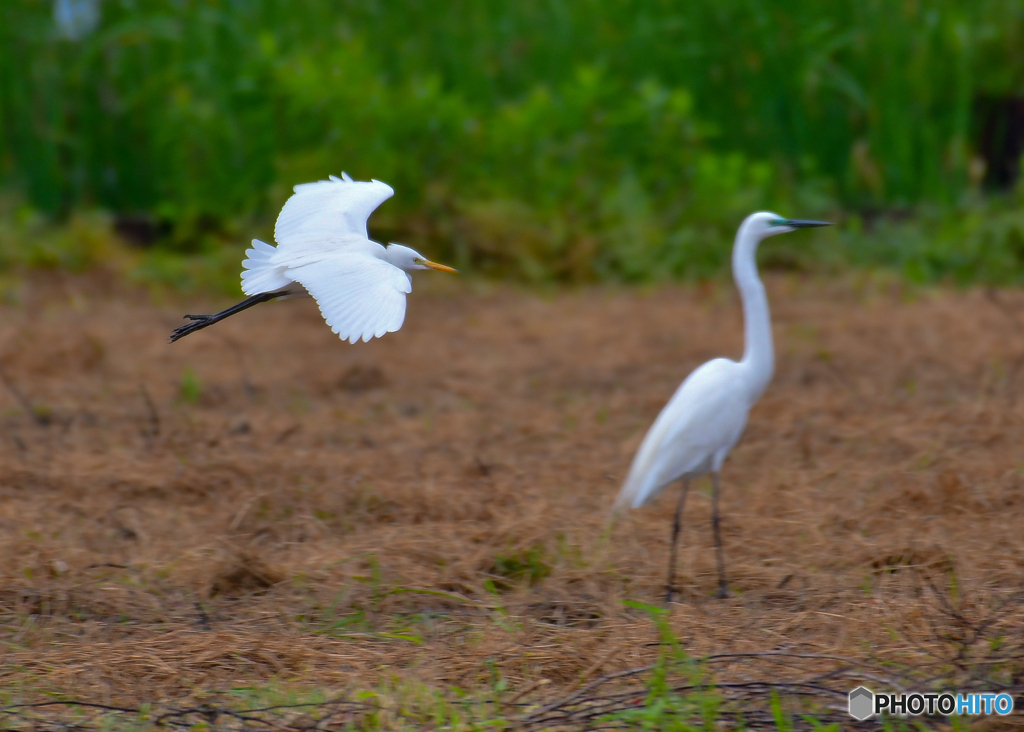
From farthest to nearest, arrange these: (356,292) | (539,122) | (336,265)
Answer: (539,122), (336,265), (356,292)

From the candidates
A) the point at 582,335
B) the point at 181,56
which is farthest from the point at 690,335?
the point at 181,56

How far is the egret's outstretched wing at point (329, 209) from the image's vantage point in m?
3.45

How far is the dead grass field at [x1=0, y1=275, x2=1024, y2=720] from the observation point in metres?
2.67

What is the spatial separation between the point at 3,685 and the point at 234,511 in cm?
123

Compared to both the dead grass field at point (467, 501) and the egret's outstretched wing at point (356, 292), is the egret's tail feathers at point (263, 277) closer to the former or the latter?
the egret's outstretched wing at point (356, 292)

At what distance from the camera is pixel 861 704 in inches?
86.6

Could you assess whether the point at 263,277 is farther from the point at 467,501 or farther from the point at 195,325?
the point at 467,501

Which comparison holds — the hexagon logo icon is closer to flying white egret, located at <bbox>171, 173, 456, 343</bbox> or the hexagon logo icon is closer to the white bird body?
the white bird body

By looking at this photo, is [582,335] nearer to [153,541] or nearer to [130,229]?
[153,541]
